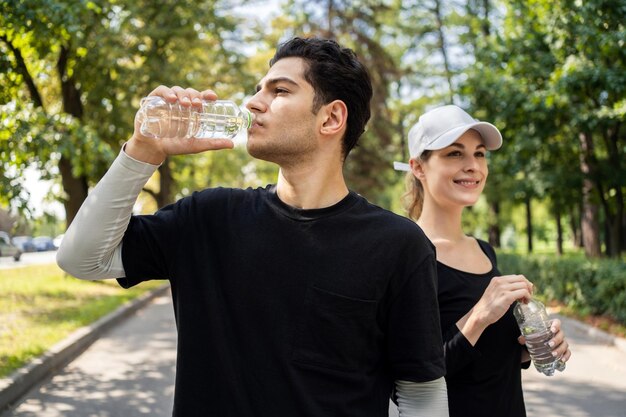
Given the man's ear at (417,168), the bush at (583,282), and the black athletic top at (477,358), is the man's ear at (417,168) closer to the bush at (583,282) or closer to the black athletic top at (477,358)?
the black athletic top at (477,358)

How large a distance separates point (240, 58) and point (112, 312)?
1249 centimetres

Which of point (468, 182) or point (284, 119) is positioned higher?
point (284, 119)

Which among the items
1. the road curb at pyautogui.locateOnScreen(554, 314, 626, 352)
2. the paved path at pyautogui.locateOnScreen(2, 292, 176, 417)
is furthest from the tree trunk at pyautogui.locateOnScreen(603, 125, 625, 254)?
the paved path at pyautogui.locateOnScreen(2, 292, 176, 417)

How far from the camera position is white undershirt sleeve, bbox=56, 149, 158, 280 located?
186cm

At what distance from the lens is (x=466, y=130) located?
2826 mm

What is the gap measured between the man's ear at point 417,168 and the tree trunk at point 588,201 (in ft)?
51.6

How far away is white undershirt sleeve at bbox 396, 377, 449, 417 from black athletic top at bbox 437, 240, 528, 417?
0.44 meters

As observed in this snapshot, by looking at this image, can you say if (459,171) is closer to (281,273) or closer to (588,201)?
(281,273)

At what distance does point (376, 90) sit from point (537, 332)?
27470 millimetres

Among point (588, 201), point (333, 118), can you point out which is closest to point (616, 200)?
point (588, 201)

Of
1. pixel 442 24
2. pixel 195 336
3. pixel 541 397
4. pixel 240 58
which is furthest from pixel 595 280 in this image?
pixel 442 24

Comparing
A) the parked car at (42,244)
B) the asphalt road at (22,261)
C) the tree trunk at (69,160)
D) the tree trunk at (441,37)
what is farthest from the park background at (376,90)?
the parked car at (42,244)

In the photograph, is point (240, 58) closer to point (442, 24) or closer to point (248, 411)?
point (442, 24)

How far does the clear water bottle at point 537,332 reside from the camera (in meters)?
2.47
